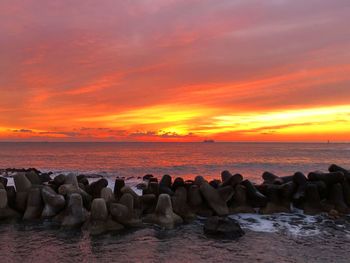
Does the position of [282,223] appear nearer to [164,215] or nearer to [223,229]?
[223,229]

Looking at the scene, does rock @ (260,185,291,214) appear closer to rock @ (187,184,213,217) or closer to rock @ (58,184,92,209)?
rock @ (187,184,213,217)

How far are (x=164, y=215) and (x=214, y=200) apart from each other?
8.26 ft

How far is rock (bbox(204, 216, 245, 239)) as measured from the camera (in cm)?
1205

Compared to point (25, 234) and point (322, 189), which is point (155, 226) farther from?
point (322, 189)

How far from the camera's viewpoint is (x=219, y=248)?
1091 centimetres

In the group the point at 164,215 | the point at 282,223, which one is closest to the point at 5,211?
the point at 164,215

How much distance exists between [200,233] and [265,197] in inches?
180

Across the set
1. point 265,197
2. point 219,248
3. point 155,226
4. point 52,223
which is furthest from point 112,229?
point 265,197

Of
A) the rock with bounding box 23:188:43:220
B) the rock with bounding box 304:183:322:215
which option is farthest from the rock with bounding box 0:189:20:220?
the rock with bounding box 304:183:322:215

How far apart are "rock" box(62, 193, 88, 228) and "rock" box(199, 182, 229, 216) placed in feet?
15.4

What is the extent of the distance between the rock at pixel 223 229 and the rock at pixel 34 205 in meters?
6.59

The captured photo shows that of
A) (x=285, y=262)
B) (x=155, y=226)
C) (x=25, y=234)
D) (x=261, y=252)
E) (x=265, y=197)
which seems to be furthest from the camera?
(x=265, y=197)

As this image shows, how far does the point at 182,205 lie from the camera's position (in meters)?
14.7

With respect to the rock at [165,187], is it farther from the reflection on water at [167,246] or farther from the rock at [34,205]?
the rock at [34,205]
